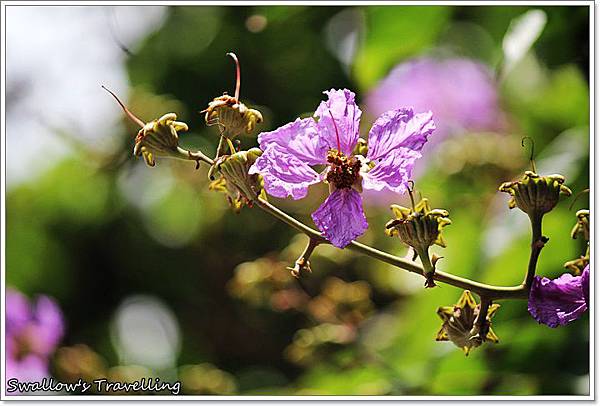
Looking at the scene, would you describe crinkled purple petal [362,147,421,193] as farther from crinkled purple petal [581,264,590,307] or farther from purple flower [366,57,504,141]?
purple flower [366,57,504,141]

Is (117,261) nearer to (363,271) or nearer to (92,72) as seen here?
(92,72)

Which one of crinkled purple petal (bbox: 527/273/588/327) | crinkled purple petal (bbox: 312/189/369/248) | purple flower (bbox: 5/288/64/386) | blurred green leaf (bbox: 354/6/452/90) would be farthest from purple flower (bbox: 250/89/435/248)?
purple flower (bbox: 5/288/64/386)

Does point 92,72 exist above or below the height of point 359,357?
above

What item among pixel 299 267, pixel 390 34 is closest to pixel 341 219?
pixel 299 267

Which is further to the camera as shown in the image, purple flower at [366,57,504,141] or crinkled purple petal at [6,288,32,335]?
purple flower at [366,57,504,141]

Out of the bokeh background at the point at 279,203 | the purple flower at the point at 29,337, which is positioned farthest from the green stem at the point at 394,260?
the purple flower at the point at 29,337

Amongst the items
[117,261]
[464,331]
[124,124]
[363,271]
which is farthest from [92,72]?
[464,331]
